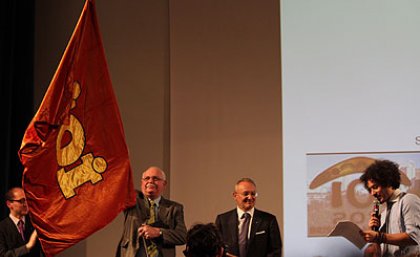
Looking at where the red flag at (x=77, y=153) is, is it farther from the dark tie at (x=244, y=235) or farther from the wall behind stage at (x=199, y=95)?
the wall behind stage at (x=199, y=95)

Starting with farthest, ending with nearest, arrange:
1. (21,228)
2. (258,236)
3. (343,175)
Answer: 1. (343,175)
2. (21,228)
3. (258,236)

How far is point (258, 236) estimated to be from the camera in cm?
504

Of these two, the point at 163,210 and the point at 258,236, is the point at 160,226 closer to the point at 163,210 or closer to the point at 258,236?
the point at 163,210

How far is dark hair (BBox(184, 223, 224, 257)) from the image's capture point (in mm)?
2996

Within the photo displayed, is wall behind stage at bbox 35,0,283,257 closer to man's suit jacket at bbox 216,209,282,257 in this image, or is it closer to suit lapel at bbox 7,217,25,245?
man's suit jacket at bbox 216,209,282,257

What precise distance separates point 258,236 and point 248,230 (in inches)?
3.4

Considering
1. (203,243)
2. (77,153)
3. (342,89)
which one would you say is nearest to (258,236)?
(77,153)

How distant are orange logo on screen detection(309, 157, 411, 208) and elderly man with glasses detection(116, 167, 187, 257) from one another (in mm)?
1448

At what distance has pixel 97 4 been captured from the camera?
6.72 meters

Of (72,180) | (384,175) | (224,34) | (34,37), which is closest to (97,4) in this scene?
(34,37)

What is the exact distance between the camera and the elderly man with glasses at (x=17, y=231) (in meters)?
5.00

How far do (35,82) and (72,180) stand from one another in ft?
9.27

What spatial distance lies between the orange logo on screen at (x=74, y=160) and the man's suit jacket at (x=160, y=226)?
1.57 feet

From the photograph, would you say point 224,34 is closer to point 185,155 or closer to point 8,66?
point 185,155
